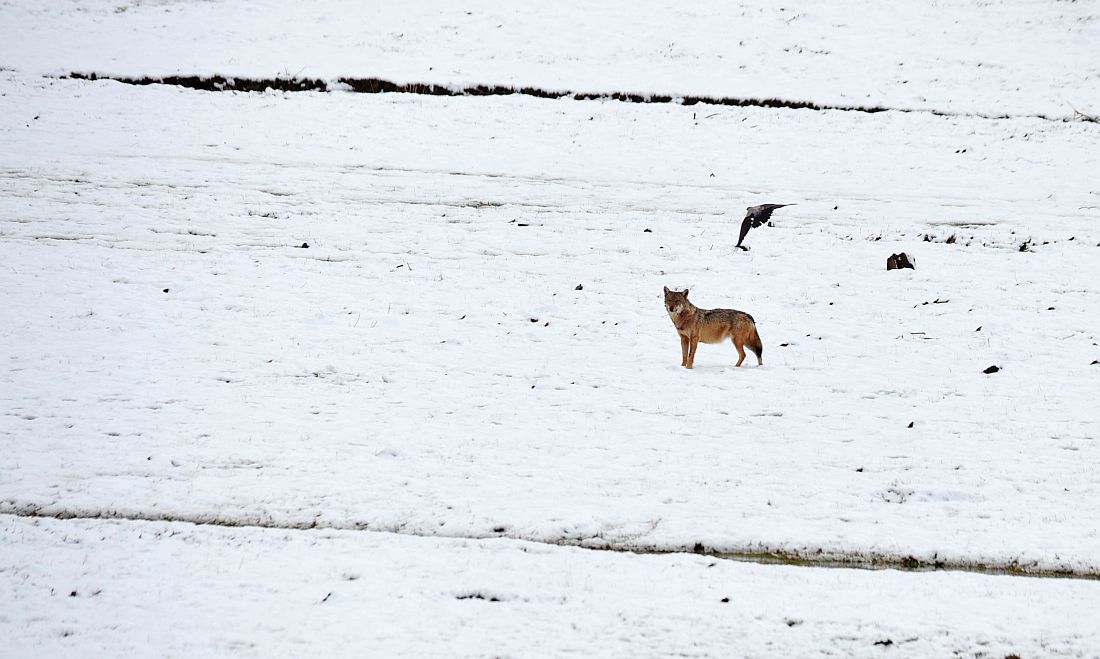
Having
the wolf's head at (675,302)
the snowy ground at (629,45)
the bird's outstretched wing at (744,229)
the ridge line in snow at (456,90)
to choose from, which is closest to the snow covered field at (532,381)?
the bird's outstretched wing at (744,229)

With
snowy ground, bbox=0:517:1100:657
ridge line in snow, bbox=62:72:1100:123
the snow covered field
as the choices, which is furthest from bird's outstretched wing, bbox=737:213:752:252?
ridge line in snow, bbox=62:72:1100:123

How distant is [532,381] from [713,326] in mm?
2581

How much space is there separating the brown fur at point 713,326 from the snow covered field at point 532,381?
41 cm

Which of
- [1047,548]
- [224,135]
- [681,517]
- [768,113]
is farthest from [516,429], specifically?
[768,113]

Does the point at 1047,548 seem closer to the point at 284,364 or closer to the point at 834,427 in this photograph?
the point at 834,427

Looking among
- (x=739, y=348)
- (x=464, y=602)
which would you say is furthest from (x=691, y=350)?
(x=464, y=602)

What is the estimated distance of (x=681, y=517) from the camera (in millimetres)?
7598

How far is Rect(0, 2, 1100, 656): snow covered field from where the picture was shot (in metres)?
6.32

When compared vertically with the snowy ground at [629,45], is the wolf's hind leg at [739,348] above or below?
below

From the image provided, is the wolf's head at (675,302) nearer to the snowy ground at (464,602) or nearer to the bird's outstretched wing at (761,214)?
the snowy ground at (464,602)

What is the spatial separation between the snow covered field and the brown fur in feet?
1.35

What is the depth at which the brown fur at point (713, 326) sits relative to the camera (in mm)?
11391

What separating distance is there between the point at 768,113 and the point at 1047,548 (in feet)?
72.0

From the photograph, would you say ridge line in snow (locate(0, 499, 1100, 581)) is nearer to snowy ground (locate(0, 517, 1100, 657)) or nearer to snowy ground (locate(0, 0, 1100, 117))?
snowy ground (locate(0, 517, 1100, 657))
